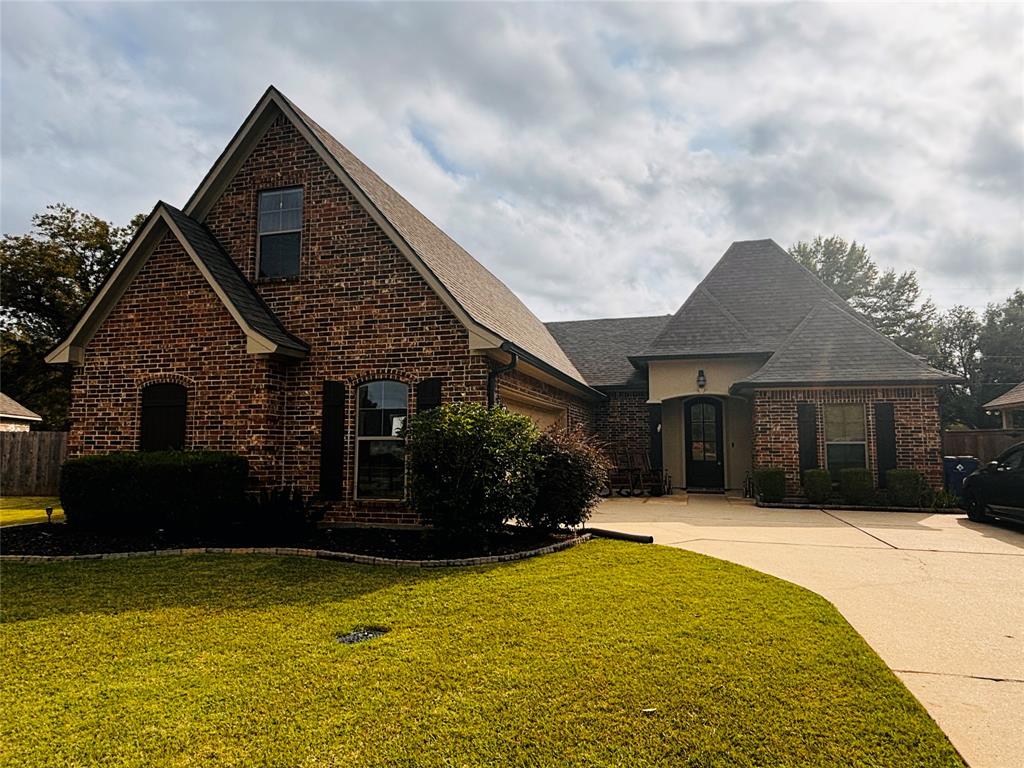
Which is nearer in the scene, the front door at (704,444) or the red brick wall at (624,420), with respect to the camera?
the front door at (704,444)

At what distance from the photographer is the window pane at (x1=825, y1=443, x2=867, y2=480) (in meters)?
13.5

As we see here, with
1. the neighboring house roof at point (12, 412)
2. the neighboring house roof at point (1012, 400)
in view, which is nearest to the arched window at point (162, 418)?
the neighboring house roof at point (12, 412)

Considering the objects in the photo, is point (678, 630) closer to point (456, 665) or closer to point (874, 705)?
point (874, 705)

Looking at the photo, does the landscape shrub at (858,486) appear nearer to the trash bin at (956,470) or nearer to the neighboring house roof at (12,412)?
the trash bin at (956,470)

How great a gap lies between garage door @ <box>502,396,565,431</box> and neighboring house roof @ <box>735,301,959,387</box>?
4.51 m

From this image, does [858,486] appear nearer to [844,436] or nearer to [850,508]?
[850,508]

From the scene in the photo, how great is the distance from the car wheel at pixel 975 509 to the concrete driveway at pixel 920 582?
0.19 meters

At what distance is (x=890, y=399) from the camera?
13367 millimetres

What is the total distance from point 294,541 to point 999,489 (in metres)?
11.7

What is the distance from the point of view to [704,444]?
1705 cm

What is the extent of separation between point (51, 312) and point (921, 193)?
34.6m

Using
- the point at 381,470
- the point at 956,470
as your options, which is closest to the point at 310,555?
the point at 381,470

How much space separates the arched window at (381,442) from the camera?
9602 millimetres

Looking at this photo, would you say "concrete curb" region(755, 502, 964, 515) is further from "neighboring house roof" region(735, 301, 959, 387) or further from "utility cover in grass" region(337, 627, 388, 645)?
"utility cover in grass" region(337, 627, 388, 645)
